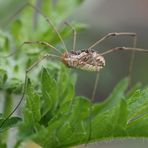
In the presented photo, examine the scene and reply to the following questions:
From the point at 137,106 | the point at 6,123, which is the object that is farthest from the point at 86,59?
the point at 6,123

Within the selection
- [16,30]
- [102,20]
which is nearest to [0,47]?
[16,30]

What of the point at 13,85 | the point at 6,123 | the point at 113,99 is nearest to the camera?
the point at 6,123

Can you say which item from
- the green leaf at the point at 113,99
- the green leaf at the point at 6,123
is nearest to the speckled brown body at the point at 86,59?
the green leaf at the point at 113,99

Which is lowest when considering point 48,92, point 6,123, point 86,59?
point 6,123

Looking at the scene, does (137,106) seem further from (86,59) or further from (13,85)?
(86,59)

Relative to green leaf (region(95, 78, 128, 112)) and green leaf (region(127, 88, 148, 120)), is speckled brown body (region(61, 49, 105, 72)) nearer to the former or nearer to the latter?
green leaf (region(95, 78, 128, 112))

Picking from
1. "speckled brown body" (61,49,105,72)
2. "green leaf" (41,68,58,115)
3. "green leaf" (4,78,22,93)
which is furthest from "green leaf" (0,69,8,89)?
"speckled brown body" (61,49,105,72)

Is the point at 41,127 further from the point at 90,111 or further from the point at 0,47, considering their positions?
the point at 0,47

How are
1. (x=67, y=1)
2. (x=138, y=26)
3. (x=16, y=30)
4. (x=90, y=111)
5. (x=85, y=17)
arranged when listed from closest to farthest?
(x=90, y=111) < (x=16, y=30) < (x=67, y=1) < (x=85, y=17) < (x=138, y=26)
